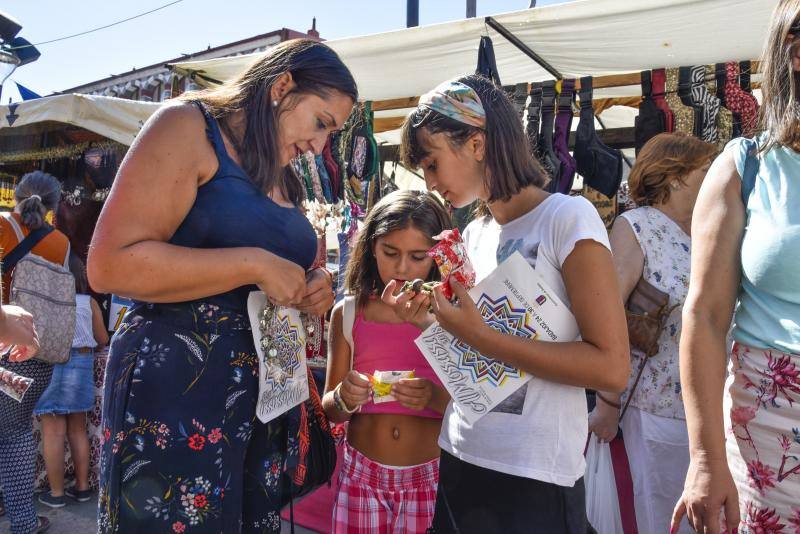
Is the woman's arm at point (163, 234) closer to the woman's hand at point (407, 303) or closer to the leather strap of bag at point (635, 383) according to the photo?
the woman's hand at point (407, 303)

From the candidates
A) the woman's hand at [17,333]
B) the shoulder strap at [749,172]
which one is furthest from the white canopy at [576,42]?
the woman's hand at [17,333]

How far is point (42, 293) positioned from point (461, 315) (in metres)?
3.07

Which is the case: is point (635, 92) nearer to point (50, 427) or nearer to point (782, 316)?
point (782, 316)

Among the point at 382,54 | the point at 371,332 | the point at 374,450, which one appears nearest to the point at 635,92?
the point at 382,54

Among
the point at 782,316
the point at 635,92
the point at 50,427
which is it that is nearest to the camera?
the point at 782,316

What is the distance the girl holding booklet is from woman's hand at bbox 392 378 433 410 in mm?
318

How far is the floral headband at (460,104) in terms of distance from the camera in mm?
1517

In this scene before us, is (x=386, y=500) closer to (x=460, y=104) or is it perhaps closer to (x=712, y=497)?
(x=712, y=497)

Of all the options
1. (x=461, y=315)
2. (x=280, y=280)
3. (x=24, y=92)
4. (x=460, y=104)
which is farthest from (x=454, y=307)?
(x=24, y=92)

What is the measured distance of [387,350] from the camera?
7.27 ft

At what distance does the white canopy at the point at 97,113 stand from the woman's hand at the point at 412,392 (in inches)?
134

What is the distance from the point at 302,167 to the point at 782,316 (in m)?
3.42

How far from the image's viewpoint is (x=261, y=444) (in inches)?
53.6

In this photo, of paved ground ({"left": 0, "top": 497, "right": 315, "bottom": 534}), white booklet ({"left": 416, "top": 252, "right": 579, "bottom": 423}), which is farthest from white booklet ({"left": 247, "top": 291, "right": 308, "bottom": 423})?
paved ground ({"left": 0, "top": 497, "right": 315, "bottom": 534})
